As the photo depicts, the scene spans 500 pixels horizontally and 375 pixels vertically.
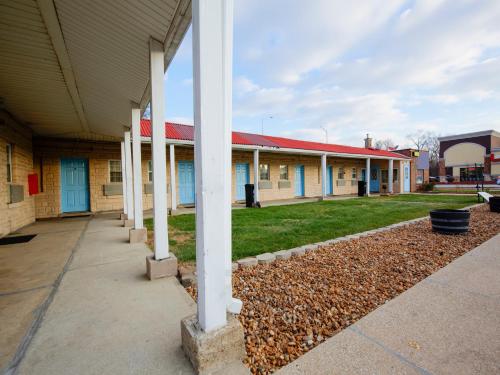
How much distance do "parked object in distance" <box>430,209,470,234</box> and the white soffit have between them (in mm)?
5903

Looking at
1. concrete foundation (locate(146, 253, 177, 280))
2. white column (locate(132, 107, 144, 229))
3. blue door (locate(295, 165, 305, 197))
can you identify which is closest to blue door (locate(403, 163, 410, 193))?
blue door (locate(295, 165, 305, 197))

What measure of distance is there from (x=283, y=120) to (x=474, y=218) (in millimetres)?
15978

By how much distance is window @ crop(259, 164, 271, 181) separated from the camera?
44.3 feet

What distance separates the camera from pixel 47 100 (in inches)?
211

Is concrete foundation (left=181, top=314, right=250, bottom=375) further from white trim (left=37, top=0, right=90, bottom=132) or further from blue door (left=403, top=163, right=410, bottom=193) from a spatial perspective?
blue door (left=403, top=163, right=410, bottom=193)

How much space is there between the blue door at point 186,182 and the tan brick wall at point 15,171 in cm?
517

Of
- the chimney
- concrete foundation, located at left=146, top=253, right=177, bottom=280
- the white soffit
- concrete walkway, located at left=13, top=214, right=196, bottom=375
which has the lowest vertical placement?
concrete walkway, located at left=13, top=214, right=196, bottom=375

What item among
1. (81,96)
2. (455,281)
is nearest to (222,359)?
(455,281)

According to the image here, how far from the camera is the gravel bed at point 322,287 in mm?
1915

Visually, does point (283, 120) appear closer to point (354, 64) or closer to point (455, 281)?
point (354, 64)

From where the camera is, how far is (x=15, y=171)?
6754 mm

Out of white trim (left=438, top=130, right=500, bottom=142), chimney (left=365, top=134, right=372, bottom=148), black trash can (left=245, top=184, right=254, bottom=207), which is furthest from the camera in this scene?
white trim (left=438, top=130, right=500, bottom=142)

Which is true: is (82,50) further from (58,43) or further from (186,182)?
(186,182)

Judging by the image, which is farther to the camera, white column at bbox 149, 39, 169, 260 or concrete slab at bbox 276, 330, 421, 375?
white column at bbox 149, 39, 169, 260
